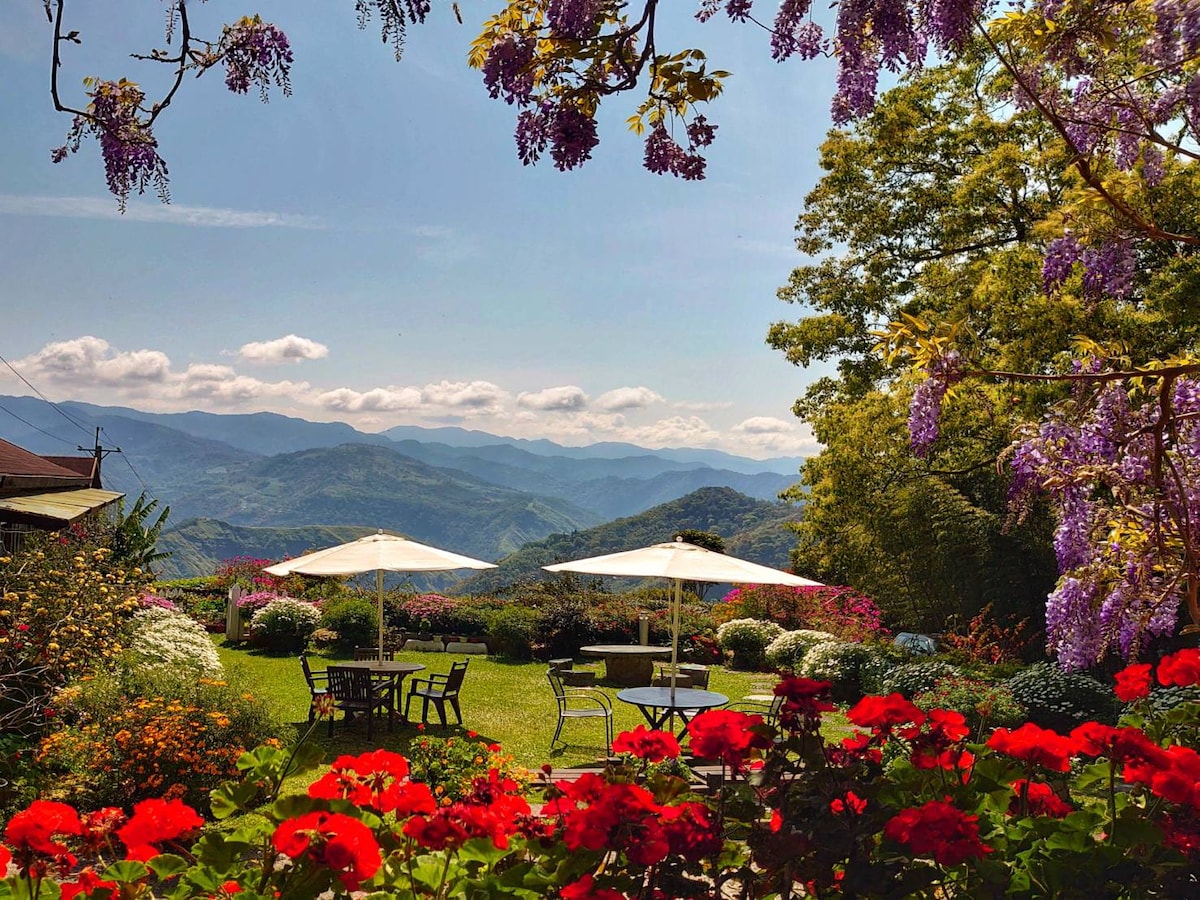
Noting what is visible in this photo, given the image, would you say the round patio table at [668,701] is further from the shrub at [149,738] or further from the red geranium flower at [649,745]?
the red geranium flower at [649,745]

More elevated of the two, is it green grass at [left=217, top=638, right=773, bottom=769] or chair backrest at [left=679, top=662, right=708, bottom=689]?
chair backrest at [left=679, top=662, right=708, bottom=689]

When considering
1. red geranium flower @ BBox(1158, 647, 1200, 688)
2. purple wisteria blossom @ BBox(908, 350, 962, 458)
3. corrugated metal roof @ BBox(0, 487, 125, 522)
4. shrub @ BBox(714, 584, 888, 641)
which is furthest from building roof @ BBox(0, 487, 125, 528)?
red geranium flower @ BBox(1158, 647, 1200, 688)

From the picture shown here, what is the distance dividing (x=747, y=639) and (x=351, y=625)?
680 centimetres

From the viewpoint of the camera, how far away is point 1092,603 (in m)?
5.93

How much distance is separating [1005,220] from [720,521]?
7630 cm

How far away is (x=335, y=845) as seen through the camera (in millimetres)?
1609

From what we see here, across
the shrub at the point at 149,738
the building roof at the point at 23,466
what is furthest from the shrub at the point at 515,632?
the building roof at the point at 23,466

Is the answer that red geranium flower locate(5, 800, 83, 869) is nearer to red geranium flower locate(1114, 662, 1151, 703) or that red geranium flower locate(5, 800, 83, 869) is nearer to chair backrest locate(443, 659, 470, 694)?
red geranium flower locate(1114, 662, 1151, 703)

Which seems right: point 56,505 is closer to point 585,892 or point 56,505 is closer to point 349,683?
point 349,683

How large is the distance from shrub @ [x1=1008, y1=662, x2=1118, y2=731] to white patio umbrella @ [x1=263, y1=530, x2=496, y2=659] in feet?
18.4

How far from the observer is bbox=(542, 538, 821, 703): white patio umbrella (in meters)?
7.79

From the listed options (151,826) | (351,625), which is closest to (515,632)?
(351,625)

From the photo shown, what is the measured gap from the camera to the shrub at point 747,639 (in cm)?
1492

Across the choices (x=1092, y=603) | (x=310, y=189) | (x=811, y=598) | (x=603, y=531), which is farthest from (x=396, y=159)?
(x=603, y=531)
